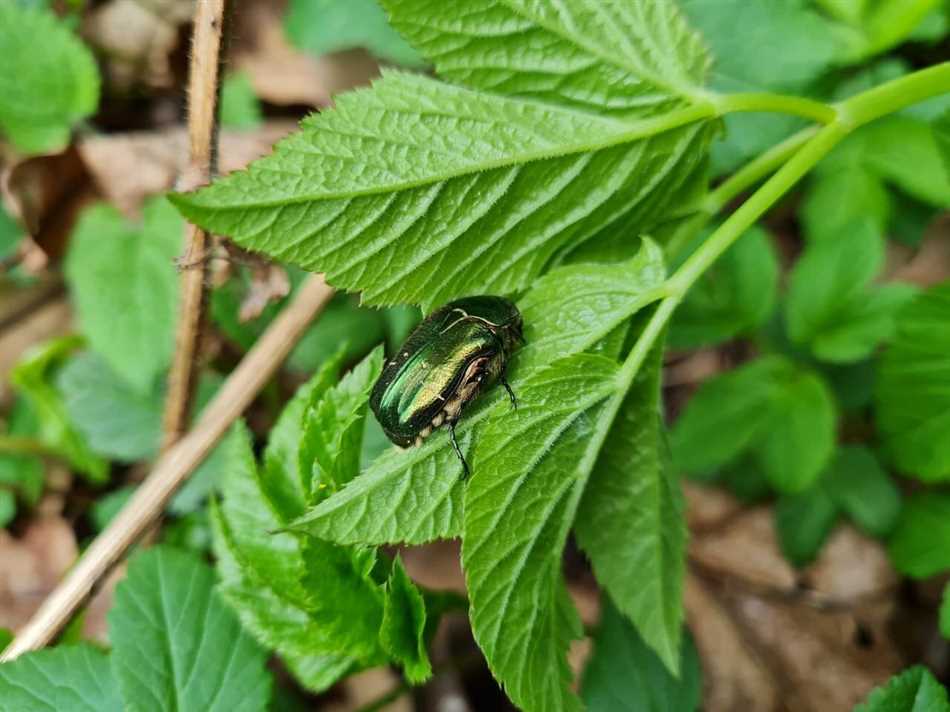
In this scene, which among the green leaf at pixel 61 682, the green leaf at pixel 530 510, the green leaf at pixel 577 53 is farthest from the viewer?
the green leaf at pixel 61 682

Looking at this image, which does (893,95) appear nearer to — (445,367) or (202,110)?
(445,367)

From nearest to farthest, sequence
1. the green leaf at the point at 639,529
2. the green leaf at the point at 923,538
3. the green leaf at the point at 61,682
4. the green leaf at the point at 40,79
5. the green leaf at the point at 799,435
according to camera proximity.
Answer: the green leaf at the point at 639,529, the green leaf at the point at 61,682, the green leaf at the point at 923,538, the green leaf at the point at 799,435, the green leaf at the point at 40,79

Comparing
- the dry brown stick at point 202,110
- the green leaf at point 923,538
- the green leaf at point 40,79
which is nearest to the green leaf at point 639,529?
the green leaf at point 923,538

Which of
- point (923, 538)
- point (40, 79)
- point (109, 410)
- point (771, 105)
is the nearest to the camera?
point (771, 105)

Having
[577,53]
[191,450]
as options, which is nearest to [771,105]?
[577,53]

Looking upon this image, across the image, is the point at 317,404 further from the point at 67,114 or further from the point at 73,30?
the point at 73,30

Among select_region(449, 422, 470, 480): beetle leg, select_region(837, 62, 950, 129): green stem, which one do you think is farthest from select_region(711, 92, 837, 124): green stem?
select_region(449, 422, 470, 480): beetle leg

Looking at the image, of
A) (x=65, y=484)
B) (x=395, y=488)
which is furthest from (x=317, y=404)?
(x=65, y=484)

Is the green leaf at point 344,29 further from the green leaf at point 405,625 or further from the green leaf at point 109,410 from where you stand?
the green leaf at point 405,625
